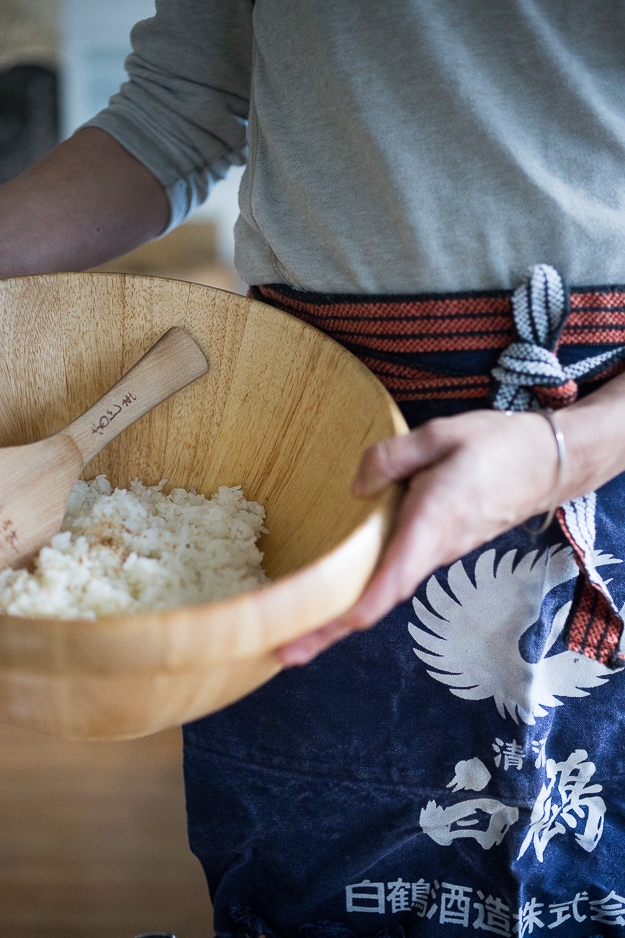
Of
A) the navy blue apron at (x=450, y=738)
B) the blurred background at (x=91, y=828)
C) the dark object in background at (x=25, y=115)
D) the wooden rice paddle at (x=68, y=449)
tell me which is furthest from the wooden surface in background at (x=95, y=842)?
the dark object in background at (x=25, y=115)

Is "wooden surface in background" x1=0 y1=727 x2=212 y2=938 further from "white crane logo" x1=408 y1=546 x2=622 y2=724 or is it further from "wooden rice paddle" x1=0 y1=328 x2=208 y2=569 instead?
"wooden rice paddle" x1=0 y1=328 x2=208 y2=569

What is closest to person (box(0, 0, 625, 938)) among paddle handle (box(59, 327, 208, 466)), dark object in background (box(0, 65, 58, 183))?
paddle handle (box(59, 327, 208, 466))

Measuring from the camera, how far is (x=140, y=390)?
66cm

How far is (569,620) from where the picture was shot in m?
0.71

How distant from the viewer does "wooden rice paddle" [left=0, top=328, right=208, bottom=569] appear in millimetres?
602

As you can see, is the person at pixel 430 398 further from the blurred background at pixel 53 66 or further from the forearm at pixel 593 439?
the blurred background at pixel 53 66

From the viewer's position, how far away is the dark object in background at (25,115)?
1.94m

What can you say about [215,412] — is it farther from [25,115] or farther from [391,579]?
[25,115]

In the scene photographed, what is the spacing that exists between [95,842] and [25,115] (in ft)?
5.68

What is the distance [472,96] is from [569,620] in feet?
1.49

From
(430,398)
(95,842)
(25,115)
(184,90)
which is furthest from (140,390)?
(25,115)

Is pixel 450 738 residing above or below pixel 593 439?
below

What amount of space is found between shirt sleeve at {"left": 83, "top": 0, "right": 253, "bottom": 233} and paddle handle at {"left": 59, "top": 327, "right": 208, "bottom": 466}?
0.27 m

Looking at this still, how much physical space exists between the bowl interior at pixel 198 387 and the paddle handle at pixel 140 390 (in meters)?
0.02
